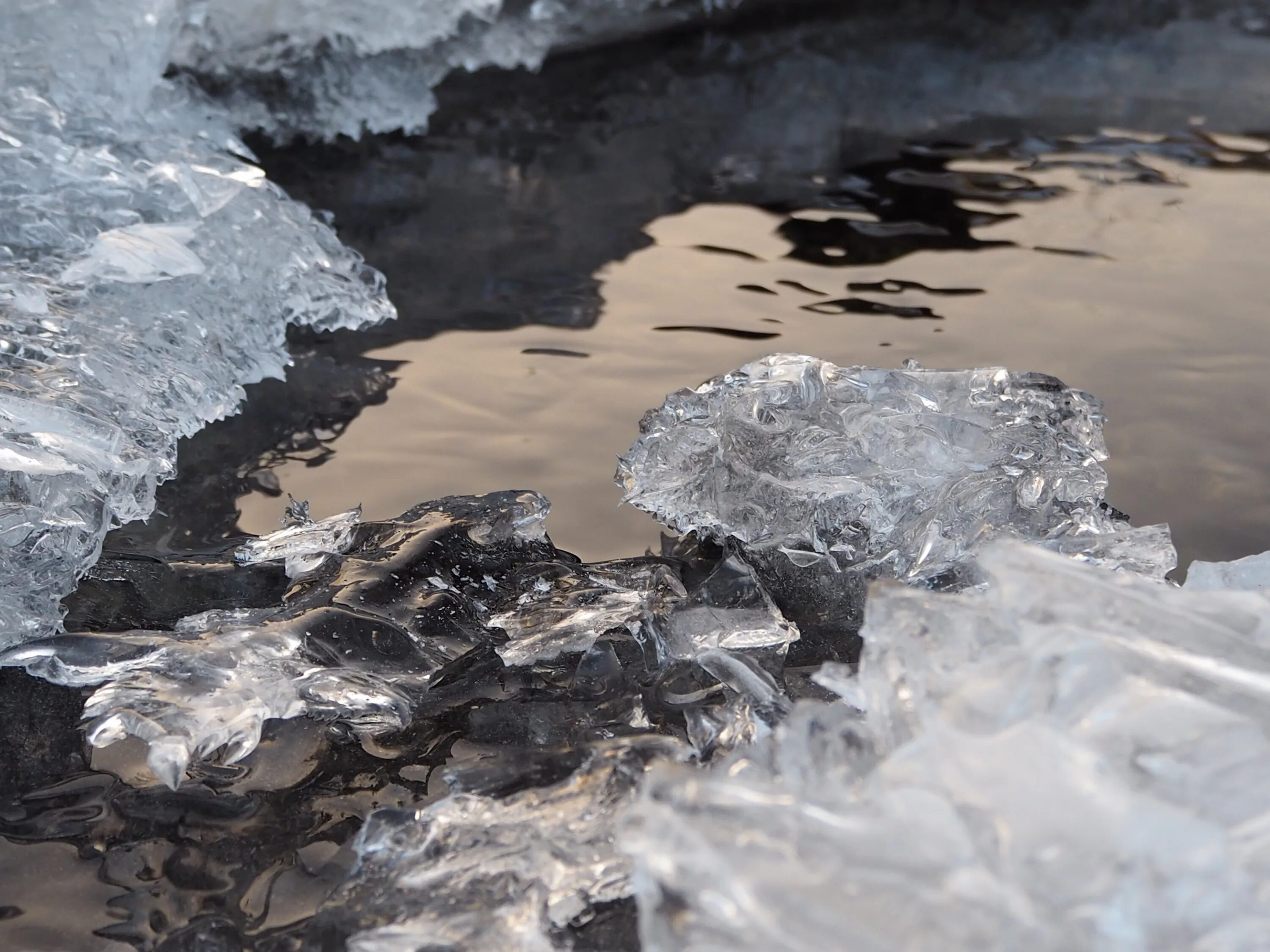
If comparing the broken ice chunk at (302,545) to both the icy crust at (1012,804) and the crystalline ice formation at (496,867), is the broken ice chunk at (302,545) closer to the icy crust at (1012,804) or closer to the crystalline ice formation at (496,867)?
the crystalline ice formation at (496,867)

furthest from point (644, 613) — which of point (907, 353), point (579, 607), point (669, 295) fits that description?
point (669, 295)

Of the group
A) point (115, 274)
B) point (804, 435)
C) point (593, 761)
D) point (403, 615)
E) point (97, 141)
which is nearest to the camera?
point (593, 761)

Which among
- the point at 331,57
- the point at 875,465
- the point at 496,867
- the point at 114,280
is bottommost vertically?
the point at 496,867

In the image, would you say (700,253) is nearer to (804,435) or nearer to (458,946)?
(804,435)

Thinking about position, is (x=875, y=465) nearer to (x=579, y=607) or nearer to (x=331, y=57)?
(x=579, y=607)

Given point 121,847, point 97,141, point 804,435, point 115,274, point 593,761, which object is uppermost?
point 97,141

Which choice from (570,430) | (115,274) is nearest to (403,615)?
(570,430)

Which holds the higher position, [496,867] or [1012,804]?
[1012,804]
